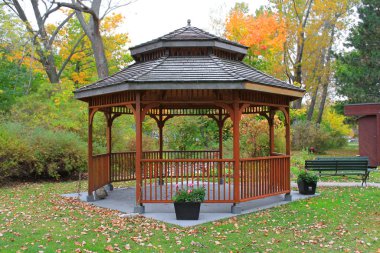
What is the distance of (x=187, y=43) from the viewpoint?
9.68 meters

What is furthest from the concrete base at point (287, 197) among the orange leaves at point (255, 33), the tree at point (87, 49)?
the tree at point (87, 49)

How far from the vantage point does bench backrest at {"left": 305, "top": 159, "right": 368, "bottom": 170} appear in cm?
1305

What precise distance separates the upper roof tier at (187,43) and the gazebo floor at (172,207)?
381 cm

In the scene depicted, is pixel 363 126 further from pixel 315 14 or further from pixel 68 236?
pixel 68 236

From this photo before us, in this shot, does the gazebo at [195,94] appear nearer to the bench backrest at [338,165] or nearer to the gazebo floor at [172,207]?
the gazebo floor at [172,207]

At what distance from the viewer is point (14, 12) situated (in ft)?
77.5

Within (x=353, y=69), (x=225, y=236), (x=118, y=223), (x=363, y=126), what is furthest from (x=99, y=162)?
(x=353, y=69)

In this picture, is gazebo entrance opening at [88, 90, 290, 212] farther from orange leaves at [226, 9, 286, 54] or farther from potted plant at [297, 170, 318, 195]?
orange leaves at [226, 9, 286, 54]

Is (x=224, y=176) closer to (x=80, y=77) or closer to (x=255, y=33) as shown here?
(x=255, y=33)

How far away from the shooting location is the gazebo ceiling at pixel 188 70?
8.31 m

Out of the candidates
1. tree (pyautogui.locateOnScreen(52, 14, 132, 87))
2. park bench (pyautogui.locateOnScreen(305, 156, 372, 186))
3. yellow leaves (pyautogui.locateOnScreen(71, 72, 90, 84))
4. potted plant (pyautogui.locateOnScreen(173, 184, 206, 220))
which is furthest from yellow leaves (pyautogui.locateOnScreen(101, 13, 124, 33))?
potted plant (pyautogui.locateOnScreen(173, 184, 206, 220))

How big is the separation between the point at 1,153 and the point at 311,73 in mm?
24674

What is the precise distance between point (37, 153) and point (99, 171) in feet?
14.1

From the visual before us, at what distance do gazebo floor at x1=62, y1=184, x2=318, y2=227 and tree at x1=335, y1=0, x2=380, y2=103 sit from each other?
15.8 m
